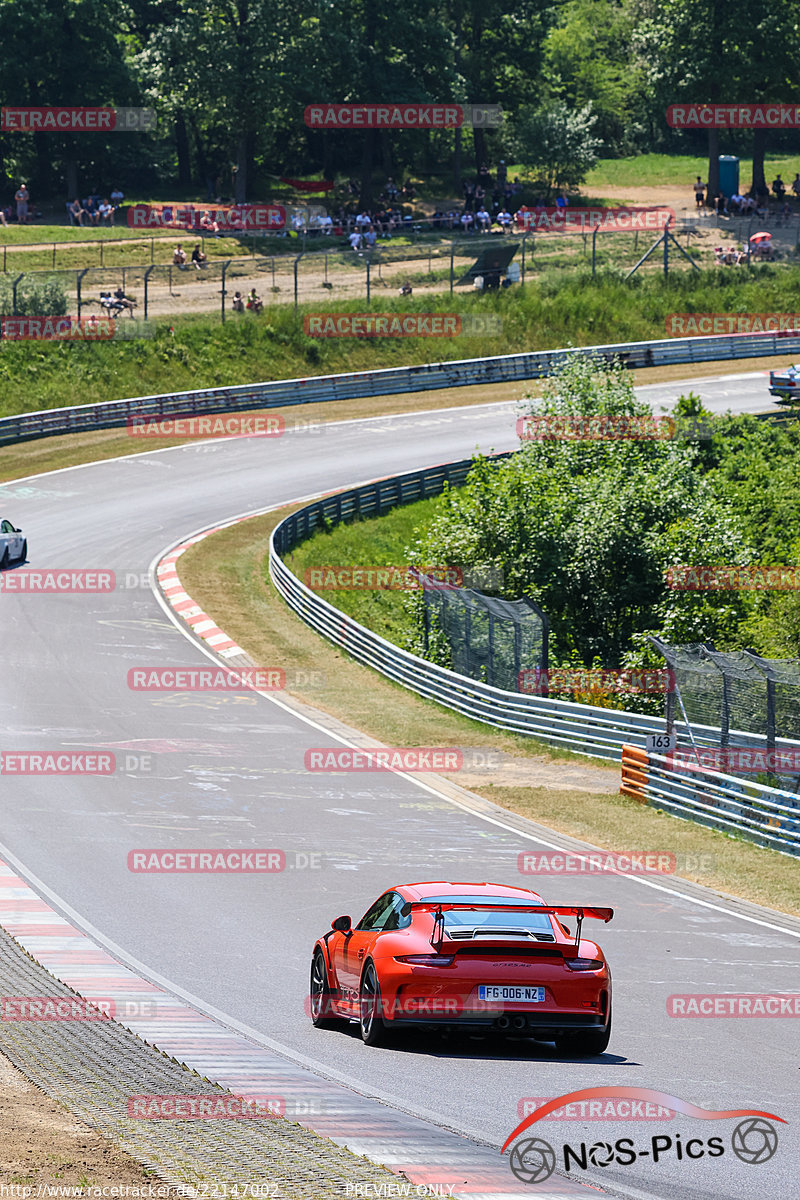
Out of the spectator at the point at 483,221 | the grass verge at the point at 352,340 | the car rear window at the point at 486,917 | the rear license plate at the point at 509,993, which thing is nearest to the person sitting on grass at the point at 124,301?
the grass verge at the point at 352,340

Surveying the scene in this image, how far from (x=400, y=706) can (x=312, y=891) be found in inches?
494

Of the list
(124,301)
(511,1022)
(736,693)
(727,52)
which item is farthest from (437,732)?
(727,52)

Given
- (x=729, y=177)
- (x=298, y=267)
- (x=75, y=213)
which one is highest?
(x=729, y=177)

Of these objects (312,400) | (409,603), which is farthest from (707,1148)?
(312,400)

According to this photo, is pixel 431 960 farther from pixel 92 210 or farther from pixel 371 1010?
pixel 92 210

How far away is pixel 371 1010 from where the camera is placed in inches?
394

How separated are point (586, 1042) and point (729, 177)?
8194 centimetres

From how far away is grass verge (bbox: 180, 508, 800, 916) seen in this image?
1873 centimetres

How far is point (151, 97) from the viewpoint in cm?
7838

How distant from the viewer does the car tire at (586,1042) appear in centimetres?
990

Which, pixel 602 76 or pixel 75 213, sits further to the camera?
pixel 602 76

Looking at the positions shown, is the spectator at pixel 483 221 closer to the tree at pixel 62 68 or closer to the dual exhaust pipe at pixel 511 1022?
the tree at pixel 62 68

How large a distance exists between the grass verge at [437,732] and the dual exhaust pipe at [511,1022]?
767 cm

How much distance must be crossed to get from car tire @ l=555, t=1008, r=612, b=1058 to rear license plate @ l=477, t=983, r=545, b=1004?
1.56ft
